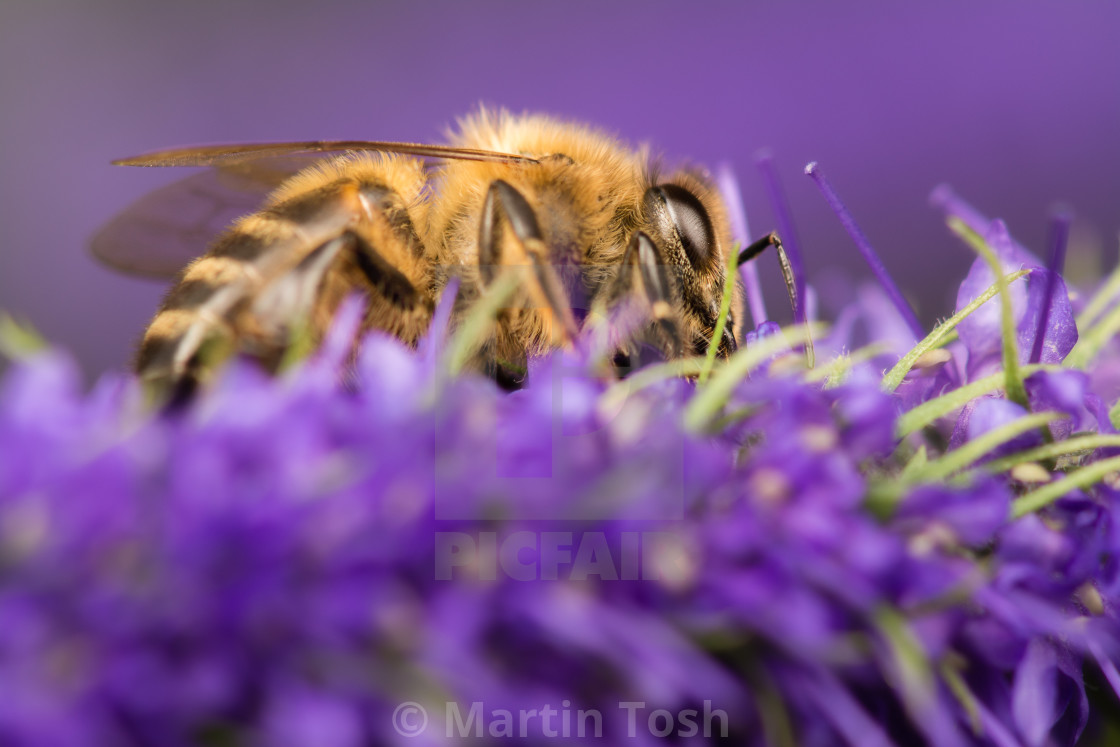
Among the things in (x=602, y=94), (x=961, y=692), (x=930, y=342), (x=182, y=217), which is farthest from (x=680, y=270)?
(x=602, y=94)

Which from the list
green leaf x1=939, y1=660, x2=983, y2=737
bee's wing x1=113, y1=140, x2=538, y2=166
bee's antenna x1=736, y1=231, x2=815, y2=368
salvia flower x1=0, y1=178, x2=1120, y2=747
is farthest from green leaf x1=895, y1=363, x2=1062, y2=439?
bee's wing x1=113, y1=140, x2=538, y2=166

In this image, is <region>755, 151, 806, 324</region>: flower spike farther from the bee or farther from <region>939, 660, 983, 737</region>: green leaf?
<region>939, 660, 983, 737</region>: green leaf

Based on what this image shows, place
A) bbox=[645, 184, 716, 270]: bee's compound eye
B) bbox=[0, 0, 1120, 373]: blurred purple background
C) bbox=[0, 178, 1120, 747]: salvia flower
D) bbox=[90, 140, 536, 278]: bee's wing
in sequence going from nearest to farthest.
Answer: bbox=[0, 178, 1120, 747]: salvia flower < bbox=[645, 184, 716, 270]: bee's compound eye < bbox=[90, 140, 536, 278]: bee's wing < bbox=[0, 0, 1120, 373]: blurred purple background

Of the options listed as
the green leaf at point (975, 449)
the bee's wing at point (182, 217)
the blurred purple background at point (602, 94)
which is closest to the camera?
the green leaf at point (975, 449)

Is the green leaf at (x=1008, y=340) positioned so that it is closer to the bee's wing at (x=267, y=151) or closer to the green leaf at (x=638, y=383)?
the green leaf at (x=638, y=383)

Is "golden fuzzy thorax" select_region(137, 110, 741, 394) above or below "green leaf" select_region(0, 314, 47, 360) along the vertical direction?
above

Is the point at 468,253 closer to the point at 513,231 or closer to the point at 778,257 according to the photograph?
the point at 513,231

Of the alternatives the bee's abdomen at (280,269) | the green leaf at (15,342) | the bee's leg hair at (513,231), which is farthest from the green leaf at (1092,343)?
the green leaf at (15,342)
